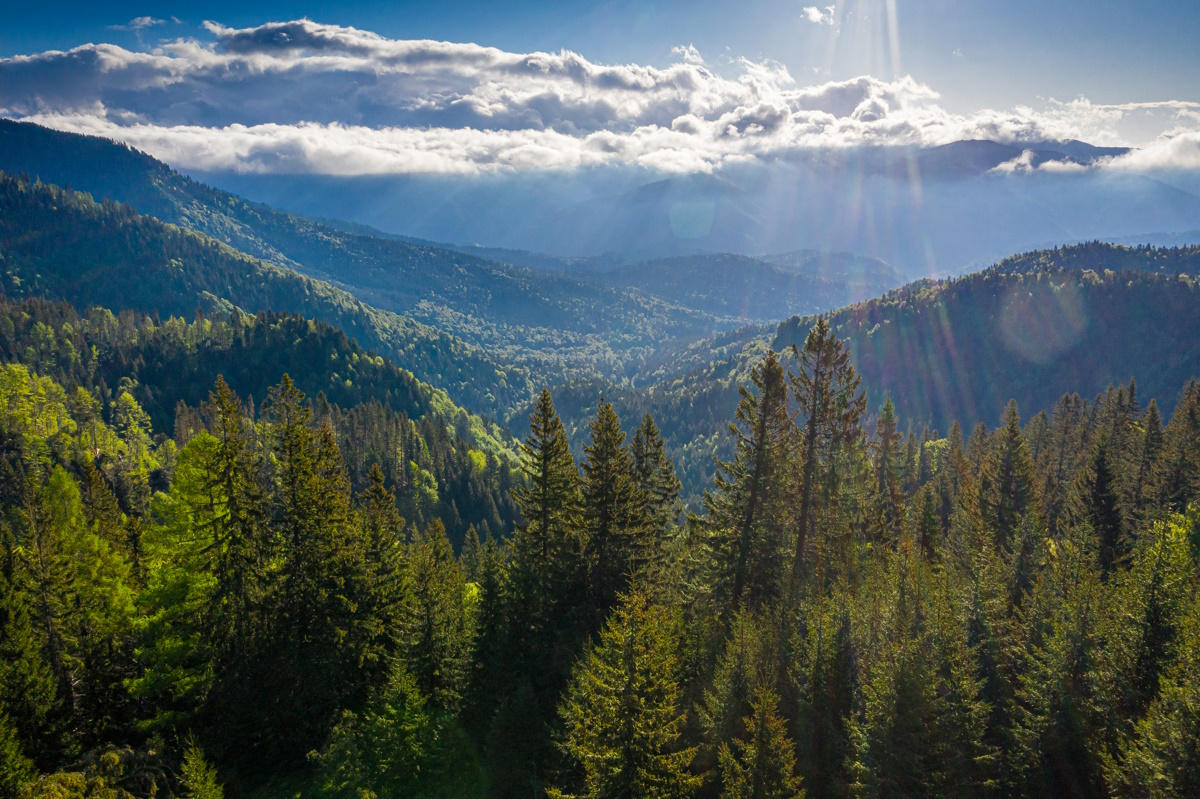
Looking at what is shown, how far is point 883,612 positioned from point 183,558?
1496 inches

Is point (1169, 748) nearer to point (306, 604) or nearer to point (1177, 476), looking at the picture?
point (306, 604)

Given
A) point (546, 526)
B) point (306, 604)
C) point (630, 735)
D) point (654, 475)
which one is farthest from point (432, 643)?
point (630, 735)

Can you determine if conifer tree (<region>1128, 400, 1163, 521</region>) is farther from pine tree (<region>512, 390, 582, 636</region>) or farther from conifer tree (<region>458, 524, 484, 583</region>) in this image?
conifer tree (<region>458, 524, 484, 583</region>)

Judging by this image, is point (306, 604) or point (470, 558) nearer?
point (306, 604)

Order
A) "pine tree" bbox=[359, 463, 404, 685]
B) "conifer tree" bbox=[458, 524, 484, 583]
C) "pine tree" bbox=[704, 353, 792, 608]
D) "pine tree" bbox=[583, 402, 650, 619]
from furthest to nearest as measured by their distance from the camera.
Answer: "conifer tree" bbox=[458, 524, 484, 583] → "pine tree" bbox=[704, 353, 792, 608] → "pine tree" bbox=[359, 463, 404, 685] → "pine tree" bbox=[583, 402, 650, 619]

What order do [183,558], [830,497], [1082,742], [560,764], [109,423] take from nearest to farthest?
1. [1082,742]
2. [560,764]
3. [183,558]
4. [830,497]
5. [109,423]

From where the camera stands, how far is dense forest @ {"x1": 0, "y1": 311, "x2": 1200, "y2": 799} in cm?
2647

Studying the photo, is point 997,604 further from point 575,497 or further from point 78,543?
point 78,543

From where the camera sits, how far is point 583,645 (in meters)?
34.3

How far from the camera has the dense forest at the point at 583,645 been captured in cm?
2647

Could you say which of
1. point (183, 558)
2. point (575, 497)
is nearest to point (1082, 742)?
point (575, 497)

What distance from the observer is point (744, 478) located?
3906 cm

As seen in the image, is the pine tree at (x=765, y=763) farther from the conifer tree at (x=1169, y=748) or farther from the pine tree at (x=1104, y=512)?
the pine tree at (x=1104, y=512)

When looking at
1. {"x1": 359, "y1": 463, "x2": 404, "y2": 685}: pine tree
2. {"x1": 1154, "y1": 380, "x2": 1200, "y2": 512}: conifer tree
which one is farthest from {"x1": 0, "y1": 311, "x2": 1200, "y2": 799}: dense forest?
{"x1": 1154, "y1": 380, "x2": 1200, "y2": 512}: conifer tree
